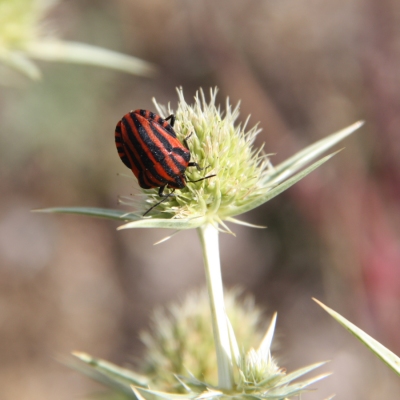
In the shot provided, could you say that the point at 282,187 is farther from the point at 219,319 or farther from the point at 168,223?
the point at 219,319

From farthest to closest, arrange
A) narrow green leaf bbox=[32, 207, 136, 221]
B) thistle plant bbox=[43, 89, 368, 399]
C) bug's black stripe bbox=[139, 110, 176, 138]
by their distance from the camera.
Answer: bug's black stripe bbox=[139, 110, 176, 138] → narrow green leaf bbox=[32, 207, 136, 221] → thistle plant bbox=[43, 89, 368, 399]

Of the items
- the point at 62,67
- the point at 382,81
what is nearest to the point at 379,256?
the point at 382,81


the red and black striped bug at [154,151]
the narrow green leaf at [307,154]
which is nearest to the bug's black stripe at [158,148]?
the red and black striped bug at [154,151]

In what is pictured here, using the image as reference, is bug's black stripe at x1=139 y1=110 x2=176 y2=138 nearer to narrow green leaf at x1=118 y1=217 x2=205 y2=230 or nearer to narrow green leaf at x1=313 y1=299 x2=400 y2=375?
narrow green leaf at x1=118 y1=217 x2=205 y2=230

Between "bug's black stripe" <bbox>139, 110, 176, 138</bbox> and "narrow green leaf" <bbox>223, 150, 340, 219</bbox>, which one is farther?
"bug's black stripe" <bbox>139, 110, 176, 138</bbox>

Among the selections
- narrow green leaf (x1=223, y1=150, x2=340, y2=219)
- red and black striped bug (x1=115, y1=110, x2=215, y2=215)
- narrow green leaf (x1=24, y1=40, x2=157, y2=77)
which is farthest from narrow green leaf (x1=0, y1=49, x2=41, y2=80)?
narrow green leaf (x1=223, y1=150, x2=340, y2=219)

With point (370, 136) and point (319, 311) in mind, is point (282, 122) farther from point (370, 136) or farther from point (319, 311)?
point (319, 311)

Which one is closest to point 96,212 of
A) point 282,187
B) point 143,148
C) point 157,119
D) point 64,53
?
point 143,148
